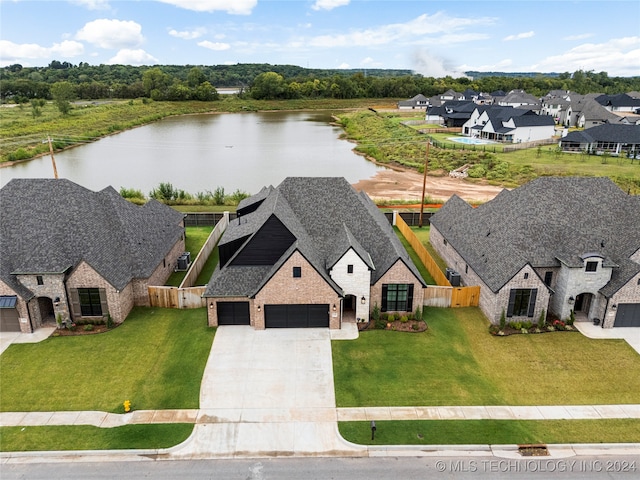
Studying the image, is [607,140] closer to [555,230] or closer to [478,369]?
[555,230]

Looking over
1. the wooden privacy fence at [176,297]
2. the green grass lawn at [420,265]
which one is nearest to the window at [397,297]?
the green grass lawn at [420,265]

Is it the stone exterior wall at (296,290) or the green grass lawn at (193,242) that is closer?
the stone exterior wall at (296,290)

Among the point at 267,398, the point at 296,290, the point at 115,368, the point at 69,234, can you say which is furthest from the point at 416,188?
the point at 115,368

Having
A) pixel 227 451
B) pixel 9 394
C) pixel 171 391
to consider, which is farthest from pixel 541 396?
pixel 9 394

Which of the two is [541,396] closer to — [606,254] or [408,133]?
[606,254]

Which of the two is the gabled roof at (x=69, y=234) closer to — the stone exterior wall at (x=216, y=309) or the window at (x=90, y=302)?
the window at (x=90, y=302)

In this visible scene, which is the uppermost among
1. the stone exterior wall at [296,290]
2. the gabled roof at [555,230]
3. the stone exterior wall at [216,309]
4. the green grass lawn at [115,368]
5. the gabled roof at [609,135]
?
the gabled roof at [609,135]
